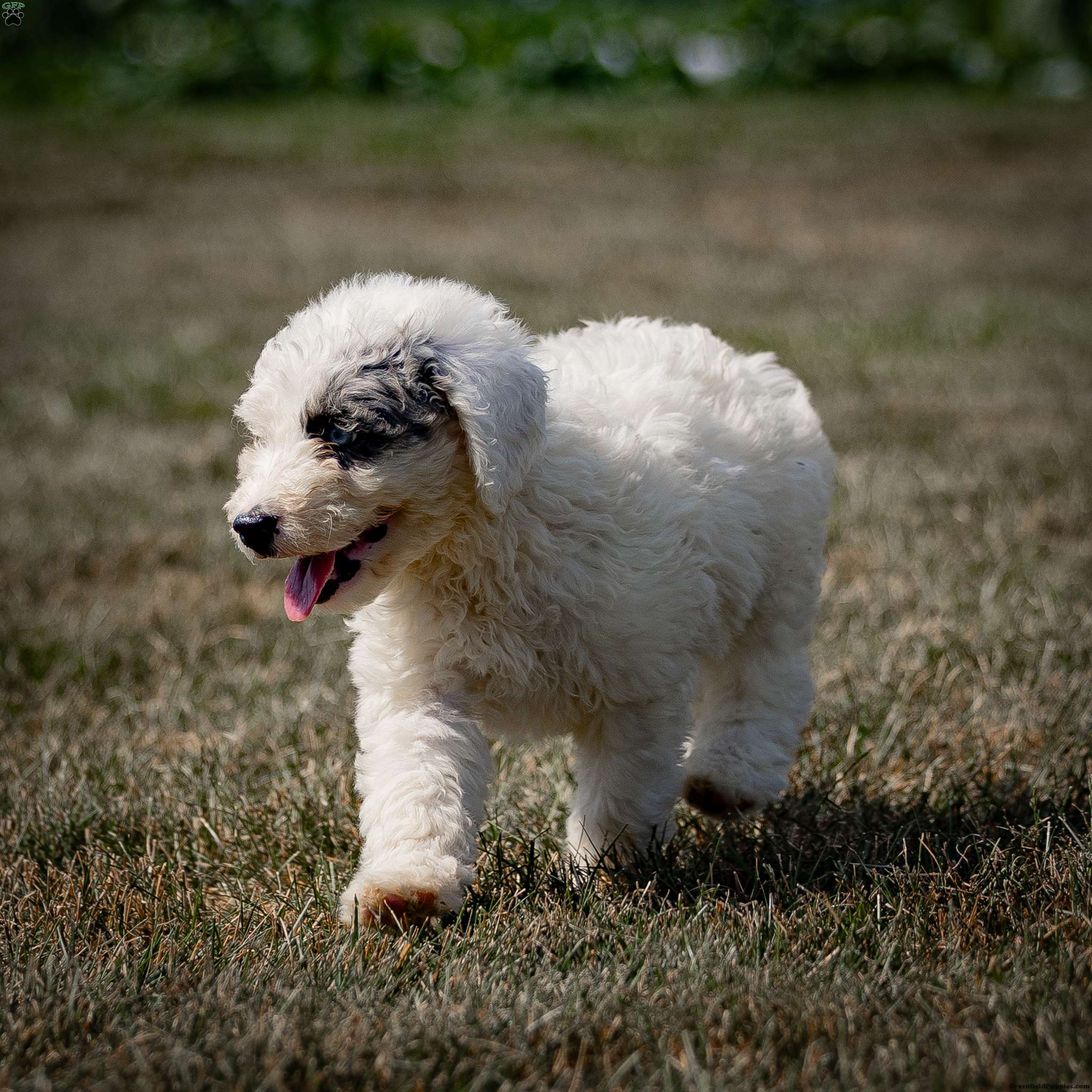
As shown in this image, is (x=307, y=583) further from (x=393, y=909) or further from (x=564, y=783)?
(x=564, y=783)

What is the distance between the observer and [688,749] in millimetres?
3701

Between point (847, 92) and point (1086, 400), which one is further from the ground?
point (847, 92)

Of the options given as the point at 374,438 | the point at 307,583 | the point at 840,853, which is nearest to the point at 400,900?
the point at 307,583

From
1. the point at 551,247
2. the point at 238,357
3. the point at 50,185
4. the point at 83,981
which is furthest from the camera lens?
the point at 50,185

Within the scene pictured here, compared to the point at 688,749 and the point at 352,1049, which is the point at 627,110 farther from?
the point at 352,1049

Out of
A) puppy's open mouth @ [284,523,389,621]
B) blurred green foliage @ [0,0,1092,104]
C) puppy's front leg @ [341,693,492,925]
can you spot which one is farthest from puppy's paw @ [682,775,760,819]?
blurred green foliage @ [0,0,1092,104]

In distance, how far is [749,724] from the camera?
3596 mm

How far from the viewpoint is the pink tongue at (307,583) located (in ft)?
9.43

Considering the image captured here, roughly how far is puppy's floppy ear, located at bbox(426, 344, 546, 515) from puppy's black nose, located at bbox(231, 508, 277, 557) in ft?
1.56

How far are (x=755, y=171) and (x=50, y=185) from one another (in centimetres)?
883

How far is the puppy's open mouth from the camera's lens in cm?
A: 287

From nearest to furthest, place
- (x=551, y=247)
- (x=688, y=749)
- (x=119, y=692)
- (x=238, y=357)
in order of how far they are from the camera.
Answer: (x=688, y=749) < (x=119, y=692) < (x=238, y=357) < (x=551, y=247)

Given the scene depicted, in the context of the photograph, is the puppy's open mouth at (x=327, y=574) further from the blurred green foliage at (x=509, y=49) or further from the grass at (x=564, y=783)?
the blurred green foliage at (x=509, y=49)

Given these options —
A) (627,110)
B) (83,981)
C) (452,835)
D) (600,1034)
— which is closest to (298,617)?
(452,835)
